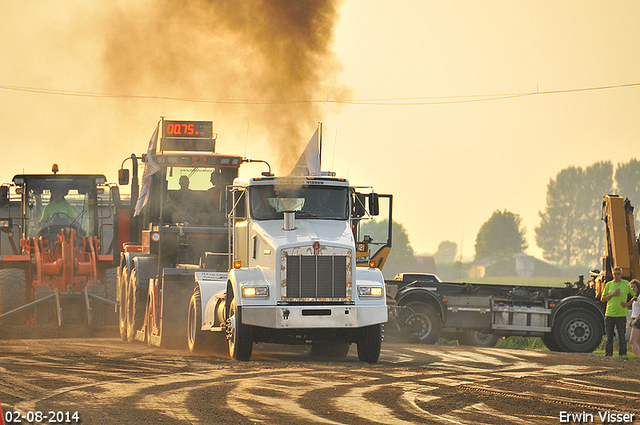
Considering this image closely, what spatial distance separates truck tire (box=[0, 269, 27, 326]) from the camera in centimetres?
2352

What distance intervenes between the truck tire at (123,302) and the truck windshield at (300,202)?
6.56 metres

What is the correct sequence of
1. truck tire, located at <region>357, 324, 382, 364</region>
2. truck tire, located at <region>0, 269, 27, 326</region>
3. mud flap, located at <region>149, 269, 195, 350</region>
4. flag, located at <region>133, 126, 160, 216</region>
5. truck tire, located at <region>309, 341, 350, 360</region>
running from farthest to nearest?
1. truck tire, located at <region>0, 269, 27, 326</region>
2. flag, located at <region>133, 126, 160, 216</region>
3. mud flap, located at <region>149, 269, 195, 350</region>
4. truck tire, located at <region>309, 341, 350, 360</region>
5. truck tire, located at <region>357, 324, 382, 364</region>

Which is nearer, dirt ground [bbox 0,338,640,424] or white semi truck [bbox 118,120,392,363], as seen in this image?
dirt ground [bbox 0,338,640,424]

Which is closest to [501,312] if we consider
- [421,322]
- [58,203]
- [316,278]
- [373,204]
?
[421,322]

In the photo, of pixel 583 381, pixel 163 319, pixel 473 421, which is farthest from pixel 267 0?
pixel 473 421

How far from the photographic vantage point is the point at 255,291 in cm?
1611

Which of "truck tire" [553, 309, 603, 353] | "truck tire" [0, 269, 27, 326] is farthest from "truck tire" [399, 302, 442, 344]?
"truck tire" [0, 269, 27, 326]

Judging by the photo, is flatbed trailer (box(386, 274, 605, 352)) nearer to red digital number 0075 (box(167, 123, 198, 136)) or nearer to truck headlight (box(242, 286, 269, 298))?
red digital number 0075 (box(167, 123, 198, 136))

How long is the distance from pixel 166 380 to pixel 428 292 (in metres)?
12.9

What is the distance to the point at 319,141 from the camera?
18.9 m

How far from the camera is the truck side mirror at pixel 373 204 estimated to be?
682 inches

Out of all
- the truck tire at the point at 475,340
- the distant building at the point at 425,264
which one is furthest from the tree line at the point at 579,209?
the truck tire at the point at 475,340

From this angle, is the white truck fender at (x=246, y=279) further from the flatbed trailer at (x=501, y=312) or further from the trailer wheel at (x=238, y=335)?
the flatbed trailer at (x=501, y=312)

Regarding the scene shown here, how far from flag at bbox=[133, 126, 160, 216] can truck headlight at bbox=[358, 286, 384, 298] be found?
21.8 ft
